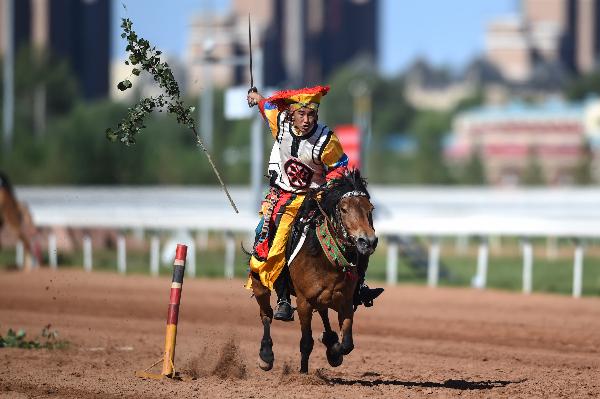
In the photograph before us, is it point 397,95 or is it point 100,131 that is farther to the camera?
point 397,95

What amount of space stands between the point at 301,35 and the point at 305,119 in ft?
468

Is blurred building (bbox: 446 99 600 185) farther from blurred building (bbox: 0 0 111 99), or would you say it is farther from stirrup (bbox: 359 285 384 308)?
stirrup (bbox: 359 285 384 308)

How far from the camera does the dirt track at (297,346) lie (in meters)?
11.2

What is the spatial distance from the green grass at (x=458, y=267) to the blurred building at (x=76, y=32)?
68.0 metres

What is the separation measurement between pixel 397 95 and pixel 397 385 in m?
115

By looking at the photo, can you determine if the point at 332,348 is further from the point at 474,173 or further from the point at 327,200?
the point at 474,173

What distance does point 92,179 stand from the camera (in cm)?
5375

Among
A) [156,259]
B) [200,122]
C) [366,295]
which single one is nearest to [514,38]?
[200,122]

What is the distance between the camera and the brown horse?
35.9 feet

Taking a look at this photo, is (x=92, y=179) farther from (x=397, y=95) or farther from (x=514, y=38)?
(x=514, y=38)

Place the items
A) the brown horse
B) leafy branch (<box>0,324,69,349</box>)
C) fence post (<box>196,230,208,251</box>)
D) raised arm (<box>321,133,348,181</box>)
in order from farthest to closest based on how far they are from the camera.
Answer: fence post (<box>196,230,208,251</box>) < leafy branch (<box>0,324,69,349</box>) < raised arm (<box>321,133,348,181</box>) < the brown horse

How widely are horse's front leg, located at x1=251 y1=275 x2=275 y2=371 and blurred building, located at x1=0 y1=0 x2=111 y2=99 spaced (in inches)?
3436

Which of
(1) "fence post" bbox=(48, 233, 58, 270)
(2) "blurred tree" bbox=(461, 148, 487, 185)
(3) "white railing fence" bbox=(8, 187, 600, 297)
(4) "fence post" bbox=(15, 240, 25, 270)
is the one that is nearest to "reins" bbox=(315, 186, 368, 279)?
(3) "white railing fence" bbox=(8, 187, 600, 297)

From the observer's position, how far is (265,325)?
12.1 m
